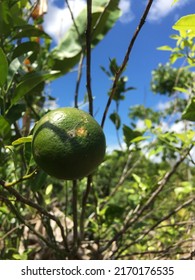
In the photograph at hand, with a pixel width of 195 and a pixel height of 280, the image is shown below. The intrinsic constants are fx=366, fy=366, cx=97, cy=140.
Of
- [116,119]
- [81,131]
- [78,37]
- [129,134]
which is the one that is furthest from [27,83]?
[78,37]

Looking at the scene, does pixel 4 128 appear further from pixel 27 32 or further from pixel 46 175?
pixel 27 32

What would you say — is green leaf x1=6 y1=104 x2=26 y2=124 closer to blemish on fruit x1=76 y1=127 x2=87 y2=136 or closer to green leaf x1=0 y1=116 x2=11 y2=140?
green leaf x1=0 y1=116 x2=11 y2=140

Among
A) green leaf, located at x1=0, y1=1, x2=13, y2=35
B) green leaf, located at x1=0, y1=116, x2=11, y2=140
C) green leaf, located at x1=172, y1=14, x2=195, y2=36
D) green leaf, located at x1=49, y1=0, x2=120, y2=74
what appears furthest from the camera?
green leaf, located at x1=49, y1=0, x2=120, y2=74

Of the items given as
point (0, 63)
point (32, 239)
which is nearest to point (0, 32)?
point (0, 63)

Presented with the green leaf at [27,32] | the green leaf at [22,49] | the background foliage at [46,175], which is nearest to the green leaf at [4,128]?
the background foliage at [46,175]

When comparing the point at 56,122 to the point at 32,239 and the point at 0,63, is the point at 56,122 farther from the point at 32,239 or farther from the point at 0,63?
the point at 32,239

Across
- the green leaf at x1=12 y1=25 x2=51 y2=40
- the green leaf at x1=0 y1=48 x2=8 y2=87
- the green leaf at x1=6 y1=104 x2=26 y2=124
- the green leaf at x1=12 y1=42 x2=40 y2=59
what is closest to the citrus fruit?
the green leaf at x1=0 y1=48 x2=8 y2=87
